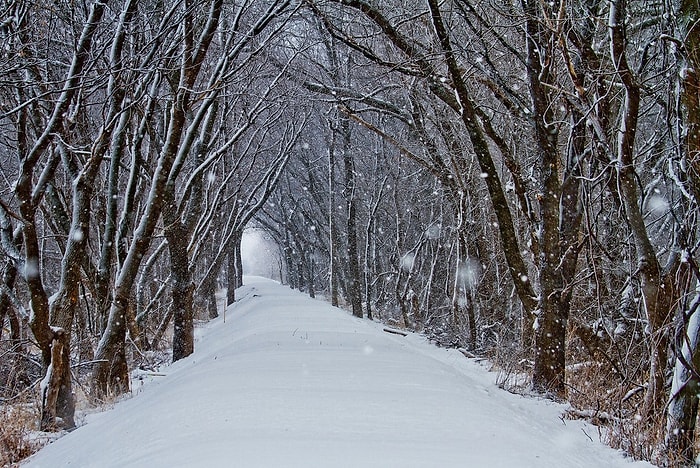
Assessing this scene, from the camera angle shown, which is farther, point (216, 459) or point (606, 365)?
point (606, 365)

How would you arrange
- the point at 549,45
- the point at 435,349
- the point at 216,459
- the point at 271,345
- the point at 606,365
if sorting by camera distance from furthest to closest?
the point at 435,349
the point at 271,345
the point at 606,365
the point at 549,45
the point at 216,459

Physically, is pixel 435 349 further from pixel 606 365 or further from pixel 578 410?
pixel 578 410

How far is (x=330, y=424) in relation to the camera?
382cm

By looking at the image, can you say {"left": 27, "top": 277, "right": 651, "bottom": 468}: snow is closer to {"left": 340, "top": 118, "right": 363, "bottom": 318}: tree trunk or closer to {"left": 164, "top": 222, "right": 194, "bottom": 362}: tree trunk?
{"left": 164, "top": 222, "right": 194, "bottom": 362}: tree trunk

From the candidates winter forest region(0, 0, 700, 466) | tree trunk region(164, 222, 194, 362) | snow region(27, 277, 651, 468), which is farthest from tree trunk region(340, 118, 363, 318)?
snow region(27, 277, 651, 468)

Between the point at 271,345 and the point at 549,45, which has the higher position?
the point at 549,45

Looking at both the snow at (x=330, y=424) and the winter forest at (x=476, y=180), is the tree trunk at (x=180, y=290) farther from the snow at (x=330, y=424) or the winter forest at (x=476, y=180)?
the snow at (x=330, y=424)

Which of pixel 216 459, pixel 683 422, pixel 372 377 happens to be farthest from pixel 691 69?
pixel 216 459

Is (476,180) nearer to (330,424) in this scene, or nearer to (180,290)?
(180,290)

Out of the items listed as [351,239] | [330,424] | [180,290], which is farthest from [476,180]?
[330,424]

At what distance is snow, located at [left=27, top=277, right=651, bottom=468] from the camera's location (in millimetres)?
3264

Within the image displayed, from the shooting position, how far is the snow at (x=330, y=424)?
3264mm

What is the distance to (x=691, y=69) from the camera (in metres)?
3.85

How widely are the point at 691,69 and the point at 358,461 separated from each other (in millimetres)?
3658
